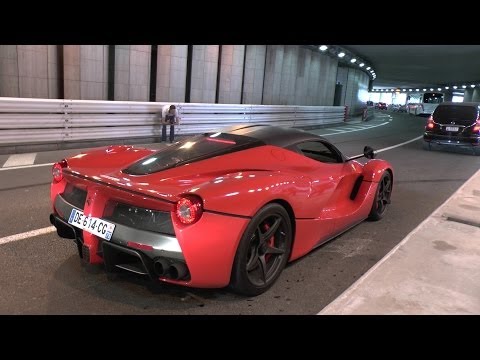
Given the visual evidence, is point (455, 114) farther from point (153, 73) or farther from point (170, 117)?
point (153, 73)

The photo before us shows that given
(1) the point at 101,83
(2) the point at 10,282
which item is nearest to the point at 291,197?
(2) the point at 10,282

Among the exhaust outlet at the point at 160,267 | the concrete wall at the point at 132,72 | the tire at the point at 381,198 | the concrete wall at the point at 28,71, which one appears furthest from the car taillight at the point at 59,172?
the concrete wall at the point at 132,72

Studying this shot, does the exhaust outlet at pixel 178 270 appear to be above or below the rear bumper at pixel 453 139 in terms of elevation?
below

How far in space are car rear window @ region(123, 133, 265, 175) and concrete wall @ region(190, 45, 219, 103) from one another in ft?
42.1

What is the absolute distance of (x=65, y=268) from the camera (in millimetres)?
3738

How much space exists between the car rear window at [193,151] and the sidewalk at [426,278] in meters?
1.58

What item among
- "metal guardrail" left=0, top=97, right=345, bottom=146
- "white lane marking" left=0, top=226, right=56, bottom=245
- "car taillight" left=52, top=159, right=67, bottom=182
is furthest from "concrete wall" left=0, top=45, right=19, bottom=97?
"car taillight" left=52, top=159, right=67, bottom=182

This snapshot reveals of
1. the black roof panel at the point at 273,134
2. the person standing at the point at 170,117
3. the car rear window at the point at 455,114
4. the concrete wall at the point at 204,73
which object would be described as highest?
the concrete wall at the point at 204,73

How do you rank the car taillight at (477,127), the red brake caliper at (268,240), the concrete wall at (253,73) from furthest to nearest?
the concrete wall at (253,73) → the car taillight at (477,127) → the red brake caliper at (268,240)

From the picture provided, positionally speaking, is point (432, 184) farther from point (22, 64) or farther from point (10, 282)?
point (22, 64)

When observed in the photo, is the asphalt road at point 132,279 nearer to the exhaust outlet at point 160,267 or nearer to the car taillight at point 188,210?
the exhaust outlet at point 160,267

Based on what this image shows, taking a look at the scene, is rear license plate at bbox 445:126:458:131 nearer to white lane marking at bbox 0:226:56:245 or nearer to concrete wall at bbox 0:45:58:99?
concrete wall at bbox 0:45:58:99

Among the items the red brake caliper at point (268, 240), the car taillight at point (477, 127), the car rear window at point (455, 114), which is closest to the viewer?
the red brake caliper at point (268, 240)

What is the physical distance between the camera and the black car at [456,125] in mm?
13337
